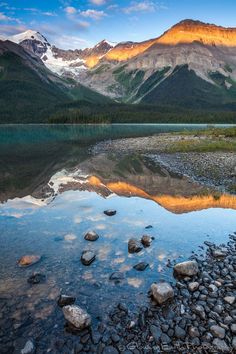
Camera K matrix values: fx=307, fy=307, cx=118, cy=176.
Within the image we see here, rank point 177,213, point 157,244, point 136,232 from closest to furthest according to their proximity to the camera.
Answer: point 157,244 → point 136,232 → point 177,213

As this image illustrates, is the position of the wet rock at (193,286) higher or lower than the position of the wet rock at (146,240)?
higher

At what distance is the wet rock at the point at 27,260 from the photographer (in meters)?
12.2

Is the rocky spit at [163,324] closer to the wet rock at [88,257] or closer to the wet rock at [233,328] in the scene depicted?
the wet rock at [233,328]

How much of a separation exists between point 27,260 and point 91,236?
11.4ft

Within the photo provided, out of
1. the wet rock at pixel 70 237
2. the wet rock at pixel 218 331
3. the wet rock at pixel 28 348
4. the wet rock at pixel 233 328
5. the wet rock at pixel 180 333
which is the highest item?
the wet rock at pixel 233 328

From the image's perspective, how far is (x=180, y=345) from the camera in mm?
7785

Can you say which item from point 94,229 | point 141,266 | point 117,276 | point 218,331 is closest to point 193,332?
point 218,331

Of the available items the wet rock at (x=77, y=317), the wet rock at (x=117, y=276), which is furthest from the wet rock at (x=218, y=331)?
the wet rock at (x=117, y=276)

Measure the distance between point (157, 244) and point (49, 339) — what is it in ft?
23.4

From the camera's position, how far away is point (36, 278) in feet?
36.4

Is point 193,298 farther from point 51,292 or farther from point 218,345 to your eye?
point 51,292

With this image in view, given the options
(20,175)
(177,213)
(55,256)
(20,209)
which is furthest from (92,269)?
(20,175)

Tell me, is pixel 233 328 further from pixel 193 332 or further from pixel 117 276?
pixel 117 276

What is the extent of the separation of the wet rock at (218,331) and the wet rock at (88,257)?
18.3 ft
